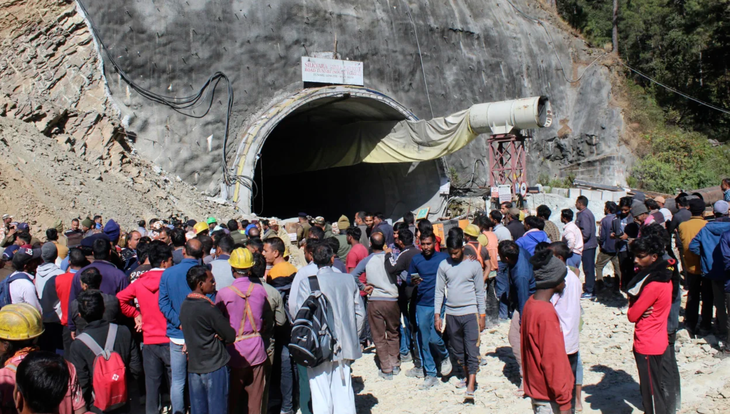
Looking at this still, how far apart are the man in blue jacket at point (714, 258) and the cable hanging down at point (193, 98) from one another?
11.2m

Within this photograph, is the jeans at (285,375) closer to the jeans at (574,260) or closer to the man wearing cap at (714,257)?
the man wearing cap at (714,257)

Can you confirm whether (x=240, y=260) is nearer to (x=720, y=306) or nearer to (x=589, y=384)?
(x=589, y=384)

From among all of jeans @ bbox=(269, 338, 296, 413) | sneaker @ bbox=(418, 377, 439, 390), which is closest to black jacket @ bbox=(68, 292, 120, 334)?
jeans @ bbox=(269, 338, 296, 413)

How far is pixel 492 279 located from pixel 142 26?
429 inches

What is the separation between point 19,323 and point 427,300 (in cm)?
425

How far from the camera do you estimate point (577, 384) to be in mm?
5867

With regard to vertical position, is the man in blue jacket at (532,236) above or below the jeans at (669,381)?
above

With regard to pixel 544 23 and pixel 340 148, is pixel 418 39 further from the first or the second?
pixel 544 23

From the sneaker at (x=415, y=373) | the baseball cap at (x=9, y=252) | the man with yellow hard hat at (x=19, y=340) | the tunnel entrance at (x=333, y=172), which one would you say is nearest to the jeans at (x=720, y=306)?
the sneaker at (x=415, y=373)

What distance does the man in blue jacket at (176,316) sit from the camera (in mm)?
5488

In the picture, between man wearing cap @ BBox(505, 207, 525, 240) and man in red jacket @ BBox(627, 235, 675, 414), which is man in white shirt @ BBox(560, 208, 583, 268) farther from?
man in red jacket @ BBox(627, 235, 675, 414)

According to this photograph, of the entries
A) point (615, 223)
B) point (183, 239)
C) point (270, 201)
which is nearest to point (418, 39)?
point (270, 201)

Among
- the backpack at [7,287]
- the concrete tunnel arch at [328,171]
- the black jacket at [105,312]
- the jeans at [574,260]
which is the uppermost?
the concrete tunnel arch at [328,171]

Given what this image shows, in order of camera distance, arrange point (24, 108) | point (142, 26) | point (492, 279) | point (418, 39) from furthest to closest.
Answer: point (418, 39)
point (142, 26)
point (24, 108)
point (492, 279)
